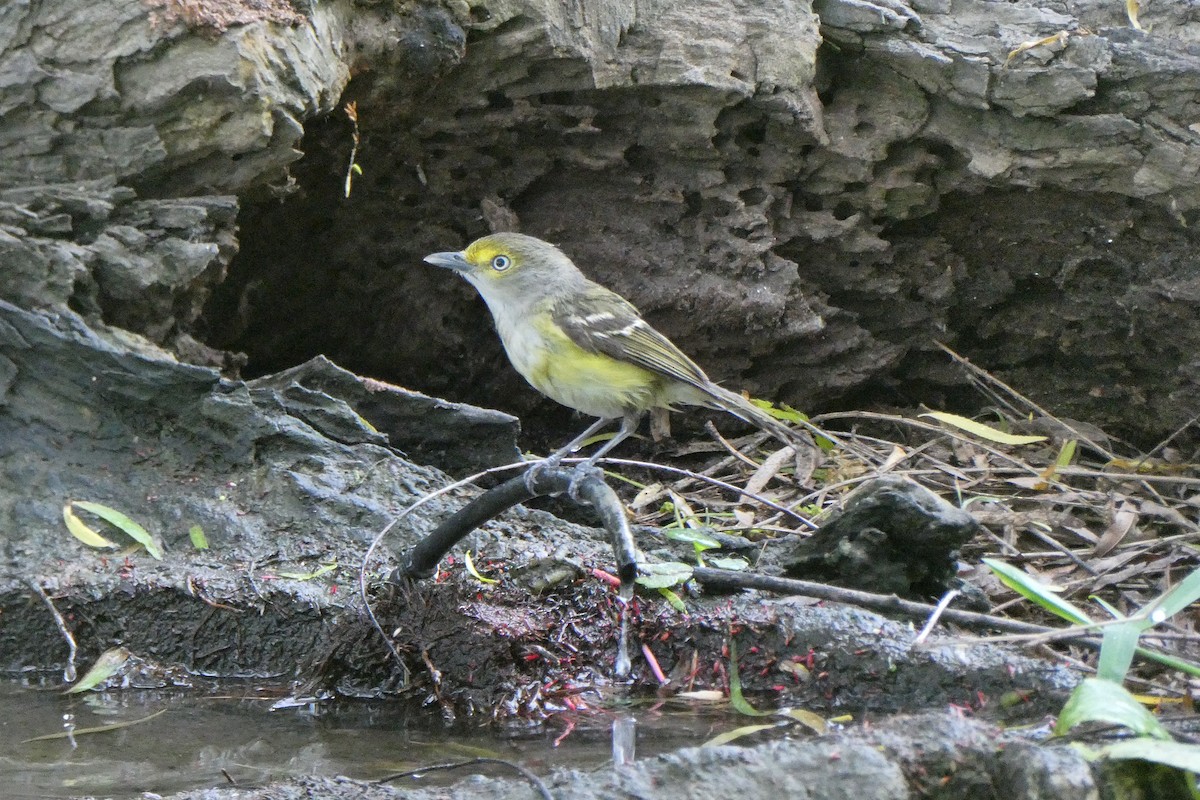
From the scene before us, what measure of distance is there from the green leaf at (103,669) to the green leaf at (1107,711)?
3287 millimetres

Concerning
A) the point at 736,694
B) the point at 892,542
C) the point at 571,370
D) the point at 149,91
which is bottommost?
the point at 736,694

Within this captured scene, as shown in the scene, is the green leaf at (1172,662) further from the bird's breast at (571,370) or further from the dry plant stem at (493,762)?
the bird's breast at (571,370)

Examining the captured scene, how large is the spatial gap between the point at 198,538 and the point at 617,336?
1.87 m

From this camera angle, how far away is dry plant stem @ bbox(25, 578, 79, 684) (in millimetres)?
4582

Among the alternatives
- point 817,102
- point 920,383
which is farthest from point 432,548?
point 920,383

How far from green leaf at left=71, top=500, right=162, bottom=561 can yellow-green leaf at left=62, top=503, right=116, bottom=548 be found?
0.06 meters

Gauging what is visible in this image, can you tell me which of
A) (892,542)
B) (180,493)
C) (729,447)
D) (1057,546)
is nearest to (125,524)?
(180,493)

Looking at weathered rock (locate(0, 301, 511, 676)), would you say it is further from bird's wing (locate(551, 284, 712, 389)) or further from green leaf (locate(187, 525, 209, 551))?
bird's wing (locate(551, 284, 712, 389))

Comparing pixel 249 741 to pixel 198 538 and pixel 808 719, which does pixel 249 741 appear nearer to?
pixel 198 538

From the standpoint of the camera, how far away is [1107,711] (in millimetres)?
2805

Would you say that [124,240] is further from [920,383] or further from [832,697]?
[920,383]

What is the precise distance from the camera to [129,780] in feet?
11.2

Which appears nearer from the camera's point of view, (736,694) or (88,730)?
(88,730)

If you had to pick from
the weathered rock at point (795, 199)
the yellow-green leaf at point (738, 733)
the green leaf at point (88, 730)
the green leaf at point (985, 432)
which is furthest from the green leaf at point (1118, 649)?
the weathered rock at point (795, 199)
